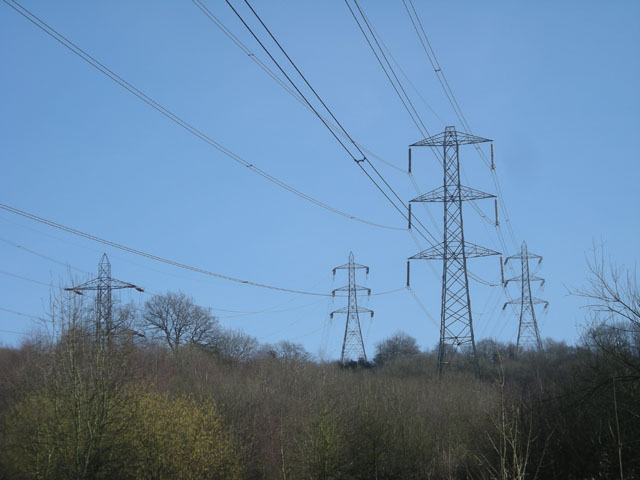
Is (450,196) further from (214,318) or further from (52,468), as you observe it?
(214,318)

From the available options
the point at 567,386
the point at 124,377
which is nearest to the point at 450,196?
the point at 567,386

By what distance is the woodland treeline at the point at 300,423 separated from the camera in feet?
67.4

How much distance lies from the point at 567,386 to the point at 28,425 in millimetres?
19934

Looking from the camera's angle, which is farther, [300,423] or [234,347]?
[234,347]

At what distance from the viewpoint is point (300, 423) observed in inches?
1344

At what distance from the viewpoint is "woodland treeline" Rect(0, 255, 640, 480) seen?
2055cm

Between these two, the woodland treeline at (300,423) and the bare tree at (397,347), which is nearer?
the woodland treeline at (300,423)

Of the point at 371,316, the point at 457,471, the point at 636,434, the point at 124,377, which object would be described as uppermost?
the point at 371,316

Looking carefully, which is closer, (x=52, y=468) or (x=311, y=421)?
(x=52, y=468)

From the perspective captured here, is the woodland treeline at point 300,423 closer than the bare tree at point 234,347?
Yes

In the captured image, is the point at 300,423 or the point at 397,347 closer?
the point at 300,423

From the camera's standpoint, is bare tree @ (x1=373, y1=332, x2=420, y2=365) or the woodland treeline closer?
the woodland treeline

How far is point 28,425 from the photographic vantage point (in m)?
26.4

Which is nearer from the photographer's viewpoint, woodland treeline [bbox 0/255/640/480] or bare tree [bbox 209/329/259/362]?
woodland treeline [bbox 0/255/640/480]
